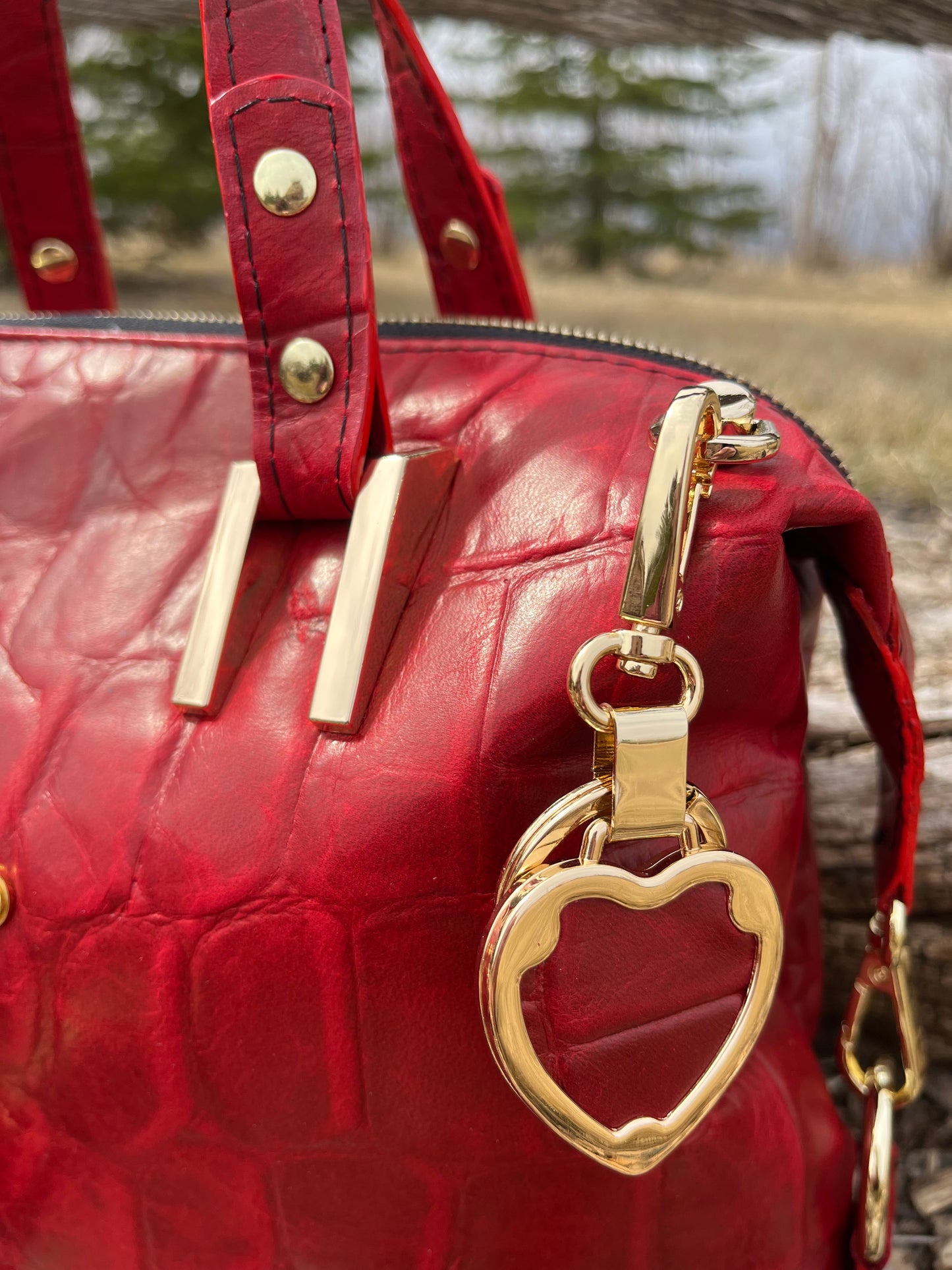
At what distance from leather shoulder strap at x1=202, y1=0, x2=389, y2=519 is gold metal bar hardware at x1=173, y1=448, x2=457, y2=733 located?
24 millimetres

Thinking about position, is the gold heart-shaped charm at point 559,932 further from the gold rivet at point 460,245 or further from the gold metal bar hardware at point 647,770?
the gold rivet at point 460,245

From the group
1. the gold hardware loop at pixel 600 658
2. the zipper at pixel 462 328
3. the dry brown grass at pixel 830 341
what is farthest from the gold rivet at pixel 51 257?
the gold hardware loop at pixel 600 658

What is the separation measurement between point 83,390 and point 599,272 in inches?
298

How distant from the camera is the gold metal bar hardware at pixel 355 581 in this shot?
519 mm

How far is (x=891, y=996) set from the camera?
2.11 ft

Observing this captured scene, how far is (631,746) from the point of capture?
0.45 m

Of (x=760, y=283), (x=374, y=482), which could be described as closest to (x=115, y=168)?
(x=760, y=283)

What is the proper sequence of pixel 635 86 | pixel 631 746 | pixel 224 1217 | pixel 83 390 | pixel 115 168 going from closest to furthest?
1. pixel 631 746
2. pixel 224 1217
3. pixel 83 390
4. pixel 115 168
5. pixel 635 86

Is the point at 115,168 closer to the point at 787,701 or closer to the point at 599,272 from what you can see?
the point at 599,272

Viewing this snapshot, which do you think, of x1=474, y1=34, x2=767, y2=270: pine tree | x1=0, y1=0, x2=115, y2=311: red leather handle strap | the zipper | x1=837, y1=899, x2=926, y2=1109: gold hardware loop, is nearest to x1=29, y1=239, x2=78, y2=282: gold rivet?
x1=0, y1=0, x2=115, y2=311: red leather handle strap

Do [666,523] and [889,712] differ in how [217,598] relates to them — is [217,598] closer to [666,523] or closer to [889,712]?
[666,523]

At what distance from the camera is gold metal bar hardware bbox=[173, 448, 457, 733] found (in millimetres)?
519

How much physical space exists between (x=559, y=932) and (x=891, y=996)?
32cm

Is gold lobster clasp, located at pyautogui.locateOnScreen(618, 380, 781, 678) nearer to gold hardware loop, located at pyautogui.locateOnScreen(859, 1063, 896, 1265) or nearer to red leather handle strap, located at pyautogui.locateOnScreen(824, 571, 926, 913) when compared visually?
red leather handle strap, located at pyautogui.locateOnScreen(824, 571, 926, 913)
